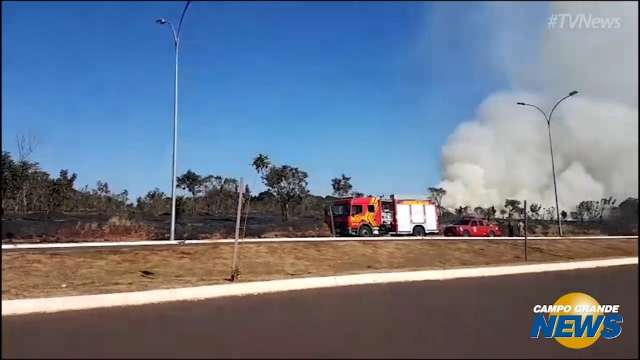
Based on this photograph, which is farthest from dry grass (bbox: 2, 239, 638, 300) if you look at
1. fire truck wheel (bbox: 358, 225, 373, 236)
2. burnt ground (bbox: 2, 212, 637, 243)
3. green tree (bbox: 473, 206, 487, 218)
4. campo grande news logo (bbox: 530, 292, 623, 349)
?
green tree (bbox: 473, 206, 487, 218)

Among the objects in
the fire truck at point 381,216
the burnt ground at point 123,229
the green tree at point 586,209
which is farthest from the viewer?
the green tree at point 586,209

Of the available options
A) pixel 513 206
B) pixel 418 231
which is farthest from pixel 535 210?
pixel 418 231

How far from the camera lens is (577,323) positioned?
9.17 metres

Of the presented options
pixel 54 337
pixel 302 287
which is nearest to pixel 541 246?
pixel 302 287

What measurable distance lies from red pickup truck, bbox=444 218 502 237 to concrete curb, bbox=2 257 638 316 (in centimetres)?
2110

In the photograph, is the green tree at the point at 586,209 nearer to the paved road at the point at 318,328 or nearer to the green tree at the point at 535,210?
the green tree at the point at 535,210

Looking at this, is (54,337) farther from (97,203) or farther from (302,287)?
(97,203)

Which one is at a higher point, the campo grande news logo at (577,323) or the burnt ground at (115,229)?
the burnt ground at (115,229)

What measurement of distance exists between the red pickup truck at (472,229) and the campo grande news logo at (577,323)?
31721mm

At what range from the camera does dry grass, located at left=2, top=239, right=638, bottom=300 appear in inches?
607

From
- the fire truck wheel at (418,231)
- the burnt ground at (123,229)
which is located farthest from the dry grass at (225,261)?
the burnt ground at (123,229)

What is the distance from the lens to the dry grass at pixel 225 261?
15406 millimetres

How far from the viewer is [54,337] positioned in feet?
28.5

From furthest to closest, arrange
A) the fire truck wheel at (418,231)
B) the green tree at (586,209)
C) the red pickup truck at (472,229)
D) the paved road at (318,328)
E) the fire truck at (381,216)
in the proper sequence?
the green tree at (586,209) → the red pickup truck at (472,229) → the fire truck wheel at (418,231) → the fire truck at (381,216) → the paved road at (318,328)
